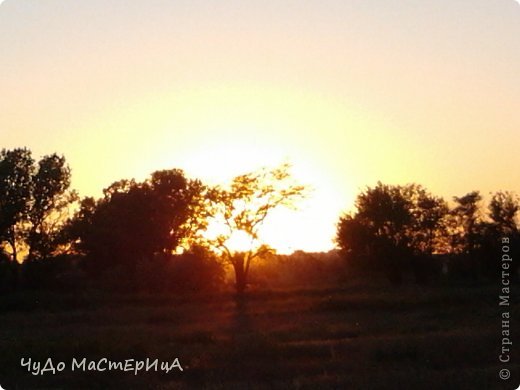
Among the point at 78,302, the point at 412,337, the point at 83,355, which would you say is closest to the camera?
the point at 83,355

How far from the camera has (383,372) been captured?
55.9 feet

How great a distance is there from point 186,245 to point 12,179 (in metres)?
16.8

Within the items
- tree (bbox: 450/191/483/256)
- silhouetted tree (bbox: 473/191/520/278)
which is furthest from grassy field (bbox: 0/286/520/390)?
tree (bbox: 450/191/483/256)

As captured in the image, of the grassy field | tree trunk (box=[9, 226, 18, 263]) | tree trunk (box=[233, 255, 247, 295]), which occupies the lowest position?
the grassy field

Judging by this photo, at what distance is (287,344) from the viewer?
867 inches

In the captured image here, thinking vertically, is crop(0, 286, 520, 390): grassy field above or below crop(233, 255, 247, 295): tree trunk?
below

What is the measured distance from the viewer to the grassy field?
54.2ft

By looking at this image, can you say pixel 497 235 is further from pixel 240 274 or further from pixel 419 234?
pixel 240 274

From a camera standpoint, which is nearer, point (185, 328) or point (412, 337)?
point (412, 337)

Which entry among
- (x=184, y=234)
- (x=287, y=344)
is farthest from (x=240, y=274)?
(x=287, y=344)

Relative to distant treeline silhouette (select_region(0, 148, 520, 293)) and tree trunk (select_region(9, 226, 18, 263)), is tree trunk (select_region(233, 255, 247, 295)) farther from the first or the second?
tree trunk (select_region(9, 226, 18, 263))

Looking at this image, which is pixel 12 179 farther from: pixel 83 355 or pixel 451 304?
pixel 83 355

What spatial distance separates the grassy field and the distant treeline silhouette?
19.2 m

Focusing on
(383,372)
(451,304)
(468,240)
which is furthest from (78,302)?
(468,240)
